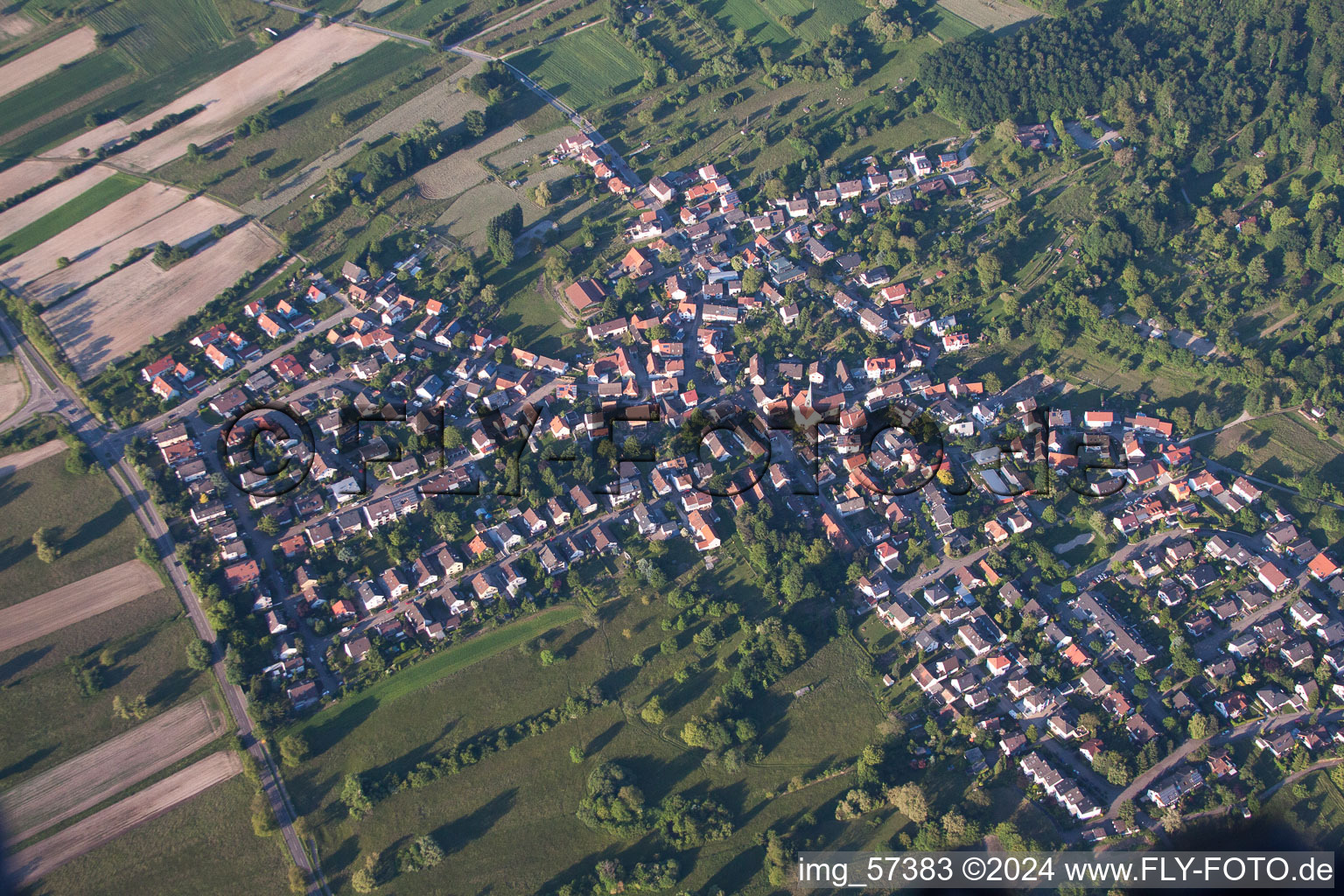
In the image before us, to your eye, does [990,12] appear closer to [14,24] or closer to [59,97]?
[59,97]

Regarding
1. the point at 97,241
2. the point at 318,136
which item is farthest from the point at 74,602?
the point at 318,136

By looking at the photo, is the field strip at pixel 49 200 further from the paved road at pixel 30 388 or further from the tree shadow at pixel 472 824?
the tree shadow at pixel 472 824

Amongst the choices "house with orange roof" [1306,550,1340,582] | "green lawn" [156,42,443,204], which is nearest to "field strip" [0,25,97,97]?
"green lawn" [156,42,443,204]

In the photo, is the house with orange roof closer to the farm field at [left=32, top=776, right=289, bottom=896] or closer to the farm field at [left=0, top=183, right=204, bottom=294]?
the farm field at [left=32, top=776, right=289, bottom=896]

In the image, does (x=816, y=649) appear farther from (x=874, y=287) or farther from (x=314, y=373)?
(x=314, y=373)

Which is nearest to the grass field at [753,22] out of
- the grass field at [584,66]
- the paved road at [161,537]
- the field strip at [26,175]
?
the grass field at [584,66]

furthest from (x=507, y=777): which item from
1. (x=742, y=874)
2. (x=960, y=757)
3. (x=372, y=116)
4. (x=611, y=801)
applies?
(x=372, y=116)
